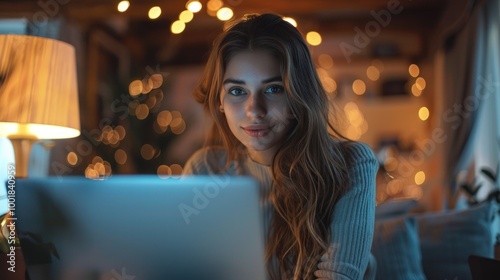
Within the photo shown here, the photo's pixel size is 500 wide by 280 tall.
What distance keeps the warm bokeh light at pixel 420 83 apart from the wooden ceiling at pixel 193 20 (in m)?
0.73

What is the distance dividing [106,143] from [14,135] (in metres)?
3.01

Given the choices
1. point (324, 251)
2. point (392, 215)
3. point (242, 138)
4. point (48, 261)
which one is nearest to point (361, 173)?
point (324, 251)

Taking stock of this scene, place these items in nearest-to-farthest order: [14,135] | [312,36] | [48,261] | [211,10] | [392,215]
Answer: [48,261] → [14,135] → [392,215] → [211,10] → [312,36]

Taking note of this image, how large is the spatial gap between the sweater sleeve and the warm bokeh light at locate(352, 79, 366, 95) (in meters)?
6.15

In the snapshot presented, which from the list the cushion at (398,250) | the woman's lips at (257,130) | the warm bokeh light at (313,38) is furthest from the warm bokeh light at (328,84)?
the cushion at (398,250)

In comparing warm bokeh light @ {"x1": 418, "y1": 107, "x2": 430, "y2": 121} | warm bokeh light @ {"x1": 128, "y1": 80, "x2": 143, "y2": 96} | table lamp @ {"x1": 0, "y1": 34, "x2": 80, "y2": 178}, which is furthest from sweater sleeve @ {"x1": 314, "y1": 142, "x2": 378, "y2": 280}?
warm bokeh light @ {"x1": 418, "y1": 107, "x2": 430, "y2": 121}

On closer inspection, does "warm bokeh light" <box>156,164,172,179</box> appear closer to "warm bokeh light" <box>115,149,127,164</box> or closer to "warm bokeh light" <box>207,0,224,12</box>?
"warm bokeh light" <box>115,149,127,164</box>

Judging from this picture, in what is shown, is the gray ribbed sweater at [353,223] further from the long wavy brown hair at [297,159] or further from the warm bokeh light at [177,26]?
the warm bokeh light at [177,26]

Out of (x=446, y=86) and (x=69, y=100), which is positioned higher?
(x=446, y=86)

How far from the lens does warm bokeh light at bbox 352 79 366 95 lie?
7.41 meters

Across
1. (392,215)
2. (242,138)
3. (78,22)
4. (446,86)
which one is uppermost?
(78,22)

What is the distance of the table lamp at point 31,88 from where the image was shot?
68.5 inches

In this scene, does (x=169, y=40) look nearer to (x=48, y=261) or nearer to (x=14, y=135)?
(x=14, y=135)

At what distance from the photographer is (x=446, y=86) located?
4520 mm
